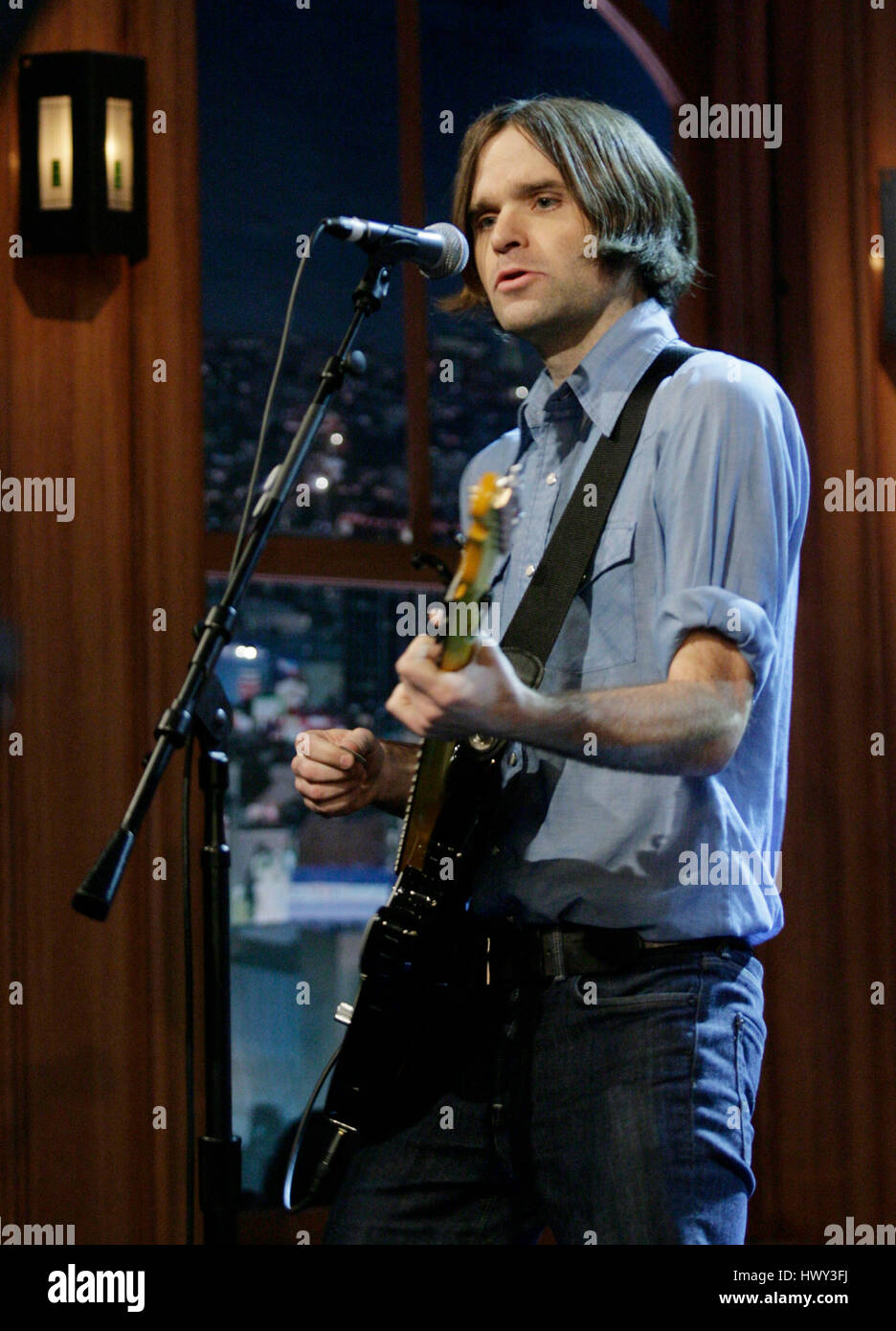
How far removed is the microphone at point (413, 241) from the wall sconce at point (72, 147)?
1061 millimetres

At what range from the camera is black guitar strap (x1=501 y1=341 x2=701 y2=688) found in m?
1.70

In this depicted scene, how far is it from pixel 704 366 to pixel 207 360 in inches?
67.5

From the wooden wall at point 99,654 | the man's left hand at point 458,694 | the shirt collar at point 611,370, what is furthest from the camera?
the wooden wall at point 99,654

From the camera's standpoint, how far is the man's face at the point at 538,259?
1.86m

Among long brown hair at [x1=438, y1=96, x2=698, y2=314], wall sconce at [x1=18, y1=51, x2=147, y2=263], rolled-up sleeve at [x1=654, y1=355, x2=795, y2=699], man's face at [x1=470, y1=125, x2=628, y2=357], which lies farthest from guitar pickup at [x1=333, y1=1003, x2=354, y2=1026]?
wall sconce at [x1=18, y1=51, x2=147, y2=263]

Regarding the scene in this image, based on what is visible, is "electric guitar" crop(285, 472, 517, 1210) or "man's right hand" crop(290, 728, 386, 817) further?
"man's right hand" crop(290, 728, 386, 817)

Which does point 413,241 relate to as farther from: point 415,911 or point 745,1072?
point 745,1072

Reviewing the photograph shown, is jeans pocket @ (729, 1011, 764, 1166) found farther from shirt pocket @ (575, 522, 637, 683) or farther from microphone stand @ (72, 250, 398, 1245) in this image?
microphone stand @ (72, 250, 398, 1245)

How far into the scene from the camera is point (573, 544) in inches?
68.0

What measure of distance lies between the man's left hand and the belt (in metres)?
0.33

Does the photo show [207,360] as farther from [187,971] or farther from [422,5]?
[187,971]

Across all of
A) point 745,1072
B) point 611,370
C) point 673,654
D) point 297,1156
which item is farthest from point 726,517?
point 297,1156

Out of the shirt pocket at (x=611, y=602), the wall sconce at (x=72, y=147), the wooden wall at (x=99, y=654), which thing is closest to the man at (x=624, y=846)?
the shirt pocket at (x=611, y=602)

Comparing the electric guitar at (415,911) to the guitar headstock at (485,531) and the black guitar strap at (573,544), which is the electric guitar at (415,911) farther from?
the guitar headstock at (485,531)
